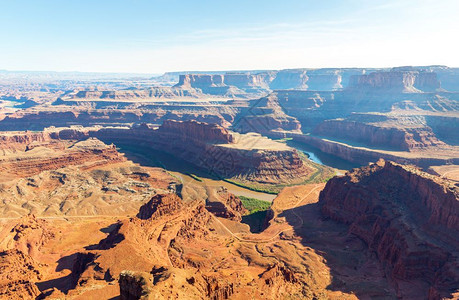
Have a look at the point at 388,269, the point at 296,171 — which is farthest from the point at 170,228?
the point at 296,171

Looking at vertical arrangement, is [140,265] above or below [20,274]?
above

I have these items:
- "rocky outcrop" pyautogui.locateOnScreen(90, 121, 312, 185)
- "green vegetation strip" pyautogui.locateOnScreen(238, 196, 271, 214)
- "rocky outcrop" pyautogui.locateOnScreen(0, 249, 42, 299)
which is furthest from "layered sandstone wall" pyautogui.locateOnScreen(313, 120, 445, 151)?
"rocky outcrop" pyautogui.locateOnScreen(0, 249, 42, 299)

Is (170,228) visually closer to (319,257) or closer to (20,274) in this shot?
(20,274)

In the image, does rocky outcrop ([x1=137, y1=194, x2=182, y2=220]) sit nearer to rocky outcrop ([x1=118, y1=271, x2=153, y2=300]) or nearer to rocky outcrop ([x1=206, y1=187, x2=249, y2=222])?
rocky outcrop ([x1=206, y1=187, x2=249, y2=222])

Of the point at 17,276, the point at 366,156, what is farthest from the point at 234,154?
the point at 17,276

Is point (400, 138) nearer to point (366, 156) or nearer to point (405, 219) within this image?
point (366, 156)

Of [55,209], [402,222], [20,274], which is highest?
[402,222]

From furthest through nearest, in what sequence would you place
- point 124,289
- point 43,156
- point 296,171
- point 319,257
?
1. point 296,171
2. point 43,156
3. point 319,257
4. point 124,289
